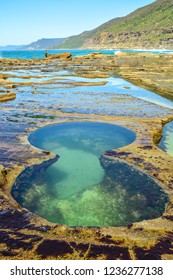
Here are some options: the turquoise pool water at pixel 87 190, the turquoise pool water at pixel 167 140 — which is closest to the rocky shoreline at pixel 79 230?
the turquoise pool water at pixel 87 190

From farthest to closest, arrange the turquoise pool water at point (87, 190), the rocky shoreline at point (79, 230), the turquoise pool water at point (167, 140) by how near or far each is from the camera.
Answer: the turquoise pool water at point (167, 140), the turquoise pool water at point (87, 190), the rocky shoreline at point (79, 230)

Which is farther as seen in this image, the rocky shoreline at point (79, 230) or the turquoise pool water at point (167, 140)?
the turquoise pool water at point (167, 140)

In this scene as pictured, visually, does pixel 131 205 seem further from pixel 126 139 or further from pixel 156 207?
pixel 126 139

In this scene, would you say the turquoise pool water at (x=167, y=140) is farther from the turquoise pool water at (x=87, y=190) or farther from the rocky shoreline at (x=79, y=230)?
the turquoise pool water at (x=87, y=190)

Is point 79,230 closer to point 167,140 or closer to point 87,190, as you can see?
point 87,190

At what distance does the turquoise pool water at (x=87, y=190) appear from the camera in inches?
379

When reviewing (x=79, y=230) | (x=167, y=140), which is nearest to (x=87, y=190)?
(x=79, y=230)

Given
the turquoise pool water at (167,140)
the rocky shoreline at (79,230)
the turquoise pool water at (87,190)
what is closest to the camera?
the rocky shoreline at (79,230)

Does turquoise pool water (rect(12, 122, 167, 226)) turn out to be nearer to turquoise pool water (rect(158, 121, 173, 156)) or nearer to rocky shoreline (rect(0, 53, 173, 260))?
rocky shoreline (rect(0, 53, 173, 260))

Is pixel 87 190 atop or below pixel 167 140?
below

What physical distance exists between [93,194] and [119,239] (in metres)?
3.30

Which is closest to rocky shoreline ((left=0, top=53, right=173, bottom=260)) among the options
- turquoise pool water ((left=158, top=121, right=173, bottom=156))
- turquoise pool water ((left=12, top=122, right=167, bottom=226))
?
turquoise pool water ((left=12, top=122, right=167, bottom=226))

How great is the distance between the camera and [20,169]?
40.7 ft

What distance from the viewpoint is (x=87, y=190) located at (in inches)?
449
